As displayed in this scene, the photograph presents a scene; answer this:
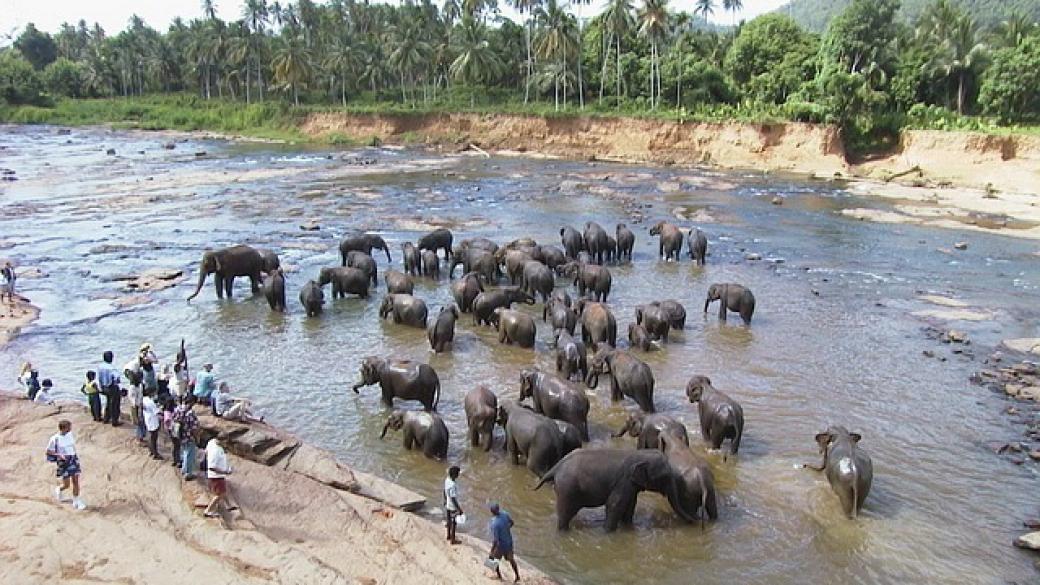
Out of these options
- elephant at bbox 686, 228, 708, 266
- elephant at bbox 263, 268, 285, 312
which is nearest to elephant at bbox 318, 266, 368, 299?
elephant at bbox 263, 268, 285, 312

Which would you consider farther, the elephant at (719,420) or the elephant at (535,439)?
the elephant at (719,420)

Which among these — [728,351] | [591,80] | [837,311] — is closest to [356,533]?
[728,351]

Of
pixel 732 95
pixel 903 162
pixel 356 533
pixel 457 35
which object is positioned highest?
pixel 457 35

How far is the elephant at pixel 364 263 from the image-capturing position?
22531 millimetres

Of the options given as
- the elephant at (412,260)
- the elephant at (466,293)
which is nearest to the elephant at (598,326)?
the elephant at (466,293)

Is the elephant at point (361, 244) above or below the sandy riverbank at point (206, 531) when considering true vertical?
above

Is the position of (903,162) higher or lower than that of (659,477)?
higher

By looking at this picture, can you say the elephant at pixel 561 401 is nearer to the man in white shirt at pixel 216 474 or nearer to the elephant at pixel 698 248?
the man in white shirt at pixel 216 474

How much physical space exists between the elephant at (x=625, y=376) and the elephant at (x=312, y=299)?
781cm

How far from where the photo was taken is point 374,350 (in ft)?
57.5

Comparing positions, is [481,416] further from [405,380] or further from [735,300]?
[735,300]

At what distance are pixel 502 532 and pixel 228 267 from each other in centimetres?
1494

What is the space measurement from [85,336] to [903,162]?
1671 inches

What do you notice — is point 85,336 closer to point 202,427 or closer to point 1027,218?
point 202,427
